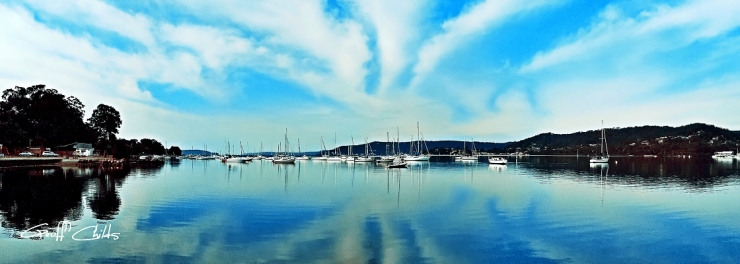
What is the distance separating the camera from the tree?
381 ft

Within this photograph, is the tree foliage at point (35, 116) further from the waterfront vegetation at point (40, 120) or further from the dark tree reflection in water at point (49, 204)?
the dark tree reflection in water at point (49, 204)

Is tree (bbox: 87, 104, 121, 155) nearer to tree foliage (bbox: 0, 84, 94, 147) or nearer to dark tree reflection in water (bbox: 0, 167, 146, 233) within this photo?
tree foliage (bbox: 0, 84, 94, 147)

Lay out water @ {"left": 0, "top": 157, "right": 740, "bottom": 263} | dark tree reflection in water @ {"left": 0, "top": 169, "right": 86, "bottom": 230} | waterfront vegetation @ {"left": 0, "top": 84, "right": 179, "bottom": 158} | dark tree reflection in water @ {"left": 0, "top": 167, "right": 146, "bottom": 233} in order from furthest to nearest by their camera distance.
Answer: waterfront vegetation @ {"left": 0, "top": 84, "right": 179, "bottom": 158}, dark tree reflection in water @ {"left": 0, "top": 167, "right": 146, "bottom": 233}, dark tree reflection in water @ {"left": 0, "top": 169, "right": 86, "bottom": 230}, water @ {"left": 0, "top": 157, "right": 740, "bottom": 263}

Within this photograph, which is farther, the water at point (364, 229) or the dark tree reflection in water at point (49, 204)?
the dark tree reflection in water at point (49, 204)

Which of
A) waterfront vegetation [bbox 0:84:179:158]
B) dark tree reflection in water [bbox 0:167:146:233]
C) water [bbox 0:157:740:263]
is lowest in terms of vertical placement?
water [bbox 0:157:740:263]

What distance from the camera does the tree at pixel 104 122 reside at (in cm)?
11625

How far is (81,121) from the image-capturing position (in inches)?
4262

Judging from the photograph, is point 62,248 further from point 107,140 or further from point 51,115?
point 107,140

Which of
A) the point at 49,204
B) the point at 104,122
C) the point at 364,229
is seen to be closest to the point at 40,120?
the point at 104,122

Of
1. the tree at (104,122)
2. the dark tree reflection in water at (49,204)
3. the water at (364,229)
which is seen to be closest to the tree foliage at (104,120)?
the tree at (104,122)

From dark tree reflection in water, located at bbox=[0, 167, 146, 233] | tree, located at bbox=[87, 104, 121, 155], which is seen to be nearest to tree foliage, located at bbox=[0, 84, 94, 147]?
tree, located at bbox=[87, 104, 121, 155]

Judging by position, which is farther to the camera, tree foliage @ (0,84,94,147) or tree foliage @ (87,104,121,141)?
tree foliage @ (87,104,121,141)

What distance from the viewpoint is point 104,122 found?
381 feet

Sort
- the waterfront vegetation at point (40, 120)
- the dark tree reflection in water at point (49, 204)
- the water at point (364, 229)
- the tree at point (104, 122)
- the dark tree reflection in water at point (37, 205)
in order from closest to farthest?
1. the water at point (364, 229)
2. the dark tree reflection in water at point (37, 205)
3. the dark tree reflection in water at point (49, 204)
4. the waterfront vegetation at point (40, 120)
5. the tree at point (104, 122)
